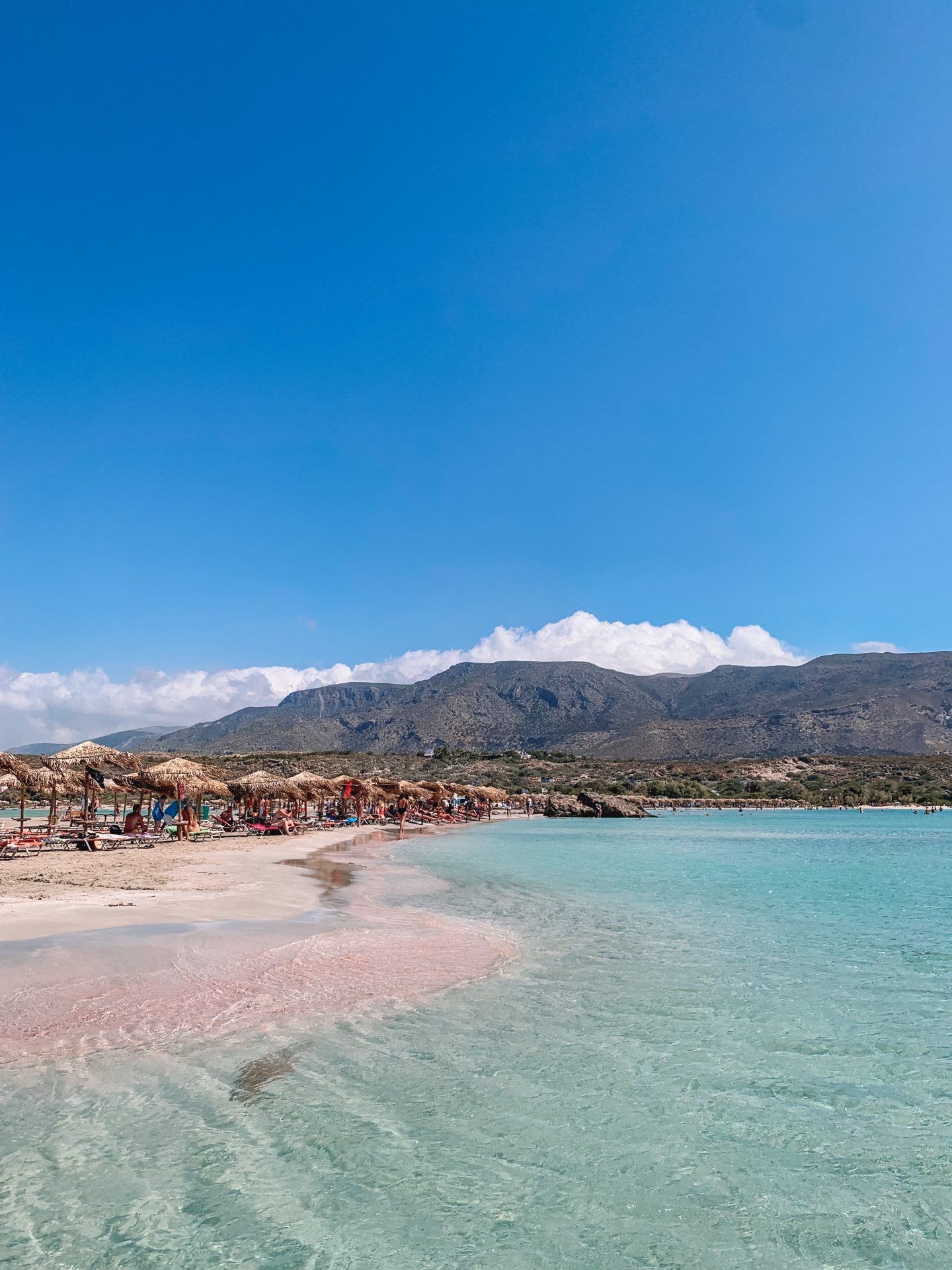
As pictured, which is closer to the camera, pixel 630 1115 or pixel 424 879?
pixel 630 1115

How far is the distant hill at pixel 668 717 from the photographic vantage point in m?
113

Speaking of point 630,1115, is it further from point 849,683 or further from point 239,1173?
point 849,683

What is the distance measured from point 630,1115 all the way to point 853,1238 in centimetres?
153

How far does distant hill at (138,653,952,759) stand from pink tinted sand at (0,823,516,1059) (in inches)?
4212

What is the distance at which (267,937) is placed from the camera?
10.2m

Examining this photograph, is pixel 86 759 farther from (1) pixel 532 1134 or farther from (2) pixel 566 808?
(2) pixel 566 808

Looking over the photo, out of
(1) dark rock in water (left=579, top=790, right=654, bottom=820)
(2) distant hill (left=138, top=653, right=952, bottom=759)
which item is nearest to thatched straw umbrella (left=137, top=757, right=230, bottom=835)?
(1) dark rock in water (left=579, top=790, right=654, bottom=820)

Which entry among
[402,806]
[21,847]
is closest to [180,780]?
[21,847]

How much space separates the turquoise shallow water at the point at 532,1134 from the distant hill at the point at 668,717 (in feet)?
360

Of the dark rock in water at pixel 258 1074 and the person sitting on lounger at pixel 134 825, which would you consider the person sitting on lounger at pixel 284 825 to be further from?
the dark rock in water at pixel 258 1074

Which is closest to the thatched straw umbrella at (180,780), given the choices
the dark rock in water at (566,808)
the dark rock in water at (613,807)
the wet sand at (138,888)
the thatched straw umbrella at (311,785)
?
the wet sand at (138,888)

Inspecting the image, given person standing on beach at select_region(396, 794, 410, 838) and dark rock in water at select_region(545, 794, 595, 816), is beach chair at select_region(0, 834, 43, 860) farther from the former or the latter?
dark rock in water at select_region(545, 794, 595, 816)

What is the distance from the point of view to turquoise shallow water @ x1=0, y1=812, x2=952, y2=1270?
3.53 meters

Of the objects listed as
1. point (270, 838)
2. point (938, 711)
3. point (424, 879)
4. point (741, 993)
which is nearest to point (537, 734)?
point (938, 711)
